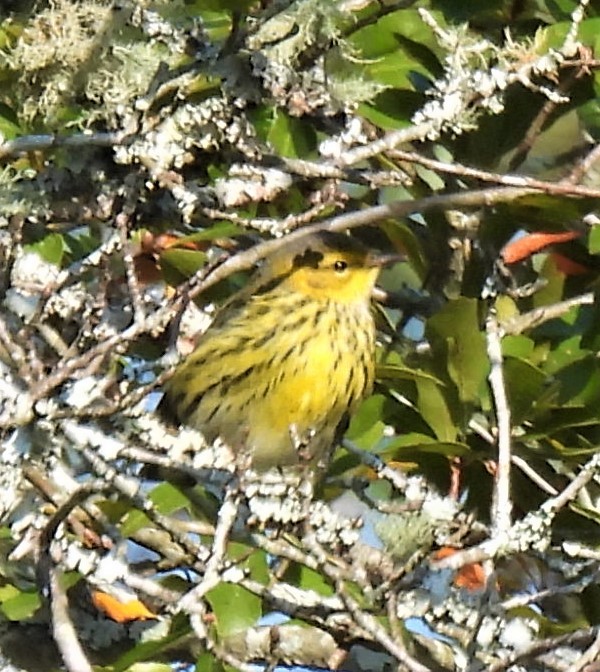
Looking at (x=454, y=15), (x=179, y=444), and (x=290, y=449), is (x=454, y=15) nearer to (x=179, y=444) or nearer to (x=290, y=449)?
(x=179, y=444)

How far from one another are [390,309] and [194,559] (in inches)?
38.0

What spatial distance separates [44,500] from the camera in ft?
8.50

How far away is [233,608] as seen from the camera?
8.80 ft

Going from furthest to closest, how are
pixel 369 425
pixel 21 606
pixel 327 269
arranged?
pixel 327 269 < pixel 369 425 < pixel 21 606

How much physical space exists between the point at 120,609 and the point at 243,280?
2.13 feet

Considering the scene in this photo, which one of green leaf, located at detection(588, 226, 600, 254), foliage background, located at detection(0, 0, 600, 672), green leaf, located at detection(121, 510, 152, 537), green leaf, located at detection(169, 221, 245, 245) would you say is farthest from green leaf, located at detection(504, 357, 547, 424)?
green leaf, located at detection(121, 510, 152, 537)

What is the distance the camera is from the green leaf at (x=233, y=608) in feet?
8.77

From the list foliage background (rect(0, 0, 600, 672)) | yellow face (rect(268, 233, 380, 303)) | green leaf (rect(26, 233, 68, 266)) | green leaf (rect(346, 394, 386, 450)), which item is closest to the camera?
foliage background (rect(0, 0, 600, 672))

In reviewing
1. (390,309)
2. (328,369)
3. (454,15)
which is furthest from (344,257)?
(454,15)

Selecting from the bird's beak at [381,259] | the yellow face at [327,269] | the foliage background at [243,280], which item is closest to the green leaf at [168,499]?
the foliage background at [243,280]

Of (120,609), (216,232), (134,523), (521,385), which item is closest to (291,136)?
(216,232)

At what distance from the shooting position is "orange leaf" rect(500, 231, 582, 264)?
2.96 meters

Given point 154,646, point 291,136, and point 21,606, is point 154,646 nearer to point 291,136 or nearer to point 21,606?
point 21,606

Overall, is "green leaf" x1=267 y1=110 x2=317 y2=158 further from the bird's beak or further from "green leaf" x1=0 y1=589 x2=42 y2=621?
"green leaf" x1=0 y1=589 x2=42 y2=621
